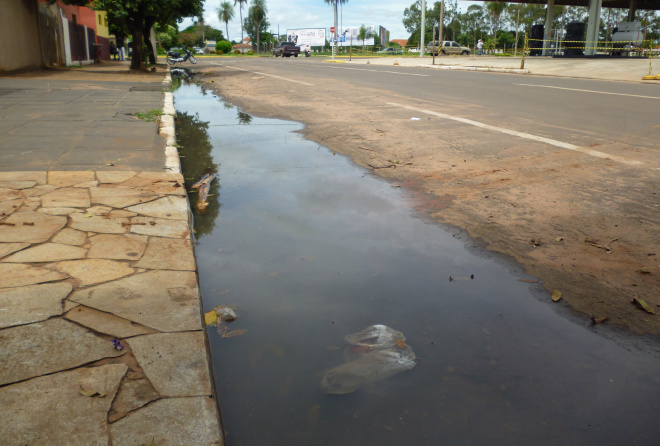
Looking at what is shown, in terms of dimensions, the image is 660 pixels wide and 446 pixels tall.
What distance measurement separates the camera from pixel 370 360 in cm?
238

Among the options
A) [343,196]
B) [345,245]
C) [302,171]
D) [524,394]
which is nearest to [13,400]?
[524,394]

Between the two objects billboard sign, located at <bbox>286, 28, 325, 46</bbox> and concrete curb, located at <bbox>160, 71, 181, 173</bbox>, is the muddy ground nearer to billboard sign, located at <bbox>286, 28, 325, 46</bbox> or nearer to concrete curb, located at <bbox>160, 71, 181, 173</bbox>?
concrete curb, located at <bbox>160, 71, 181, 173</bbox>

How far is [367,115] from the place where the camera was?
925 centimetres

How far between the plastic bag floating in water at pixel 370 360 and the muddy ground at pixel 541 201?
0.99m

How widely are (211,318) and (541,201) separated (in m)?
2.94

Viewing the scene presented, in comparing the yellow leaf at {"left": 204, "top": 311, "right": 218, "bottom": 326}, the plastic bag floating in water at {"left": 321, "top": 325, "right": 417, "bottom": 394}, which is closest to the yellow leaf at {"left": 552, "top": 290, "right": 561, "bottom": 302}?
the plastic bag floating in water at {"left": 321, "top": 325, "right": 417, "bottom": 394}

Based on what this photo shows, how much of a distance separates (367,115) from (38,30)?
17.9 metres

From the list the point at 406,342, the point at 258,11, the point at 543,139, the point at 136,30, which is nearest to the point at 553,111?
the point at 543,139

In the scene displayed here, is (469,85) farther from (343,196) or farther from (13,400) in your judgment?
(13,400)

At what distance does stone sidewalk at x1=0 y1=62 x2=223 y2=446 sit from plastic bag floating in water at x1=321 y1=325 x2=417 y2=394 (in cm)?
53

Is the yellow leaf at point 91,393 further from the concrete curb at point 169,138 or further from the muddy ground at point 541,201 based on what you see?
the concrete curb at point 169,138

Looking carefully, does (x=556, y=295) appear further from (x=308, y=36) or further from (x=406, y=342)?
(x=308, y=36)

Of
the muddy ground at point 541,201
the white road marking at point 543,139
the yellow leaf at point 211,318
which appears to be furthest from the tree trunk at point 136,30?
the yellow leaf at point 211,318

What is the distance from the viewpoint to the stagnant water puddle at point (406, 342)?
1968 mm
